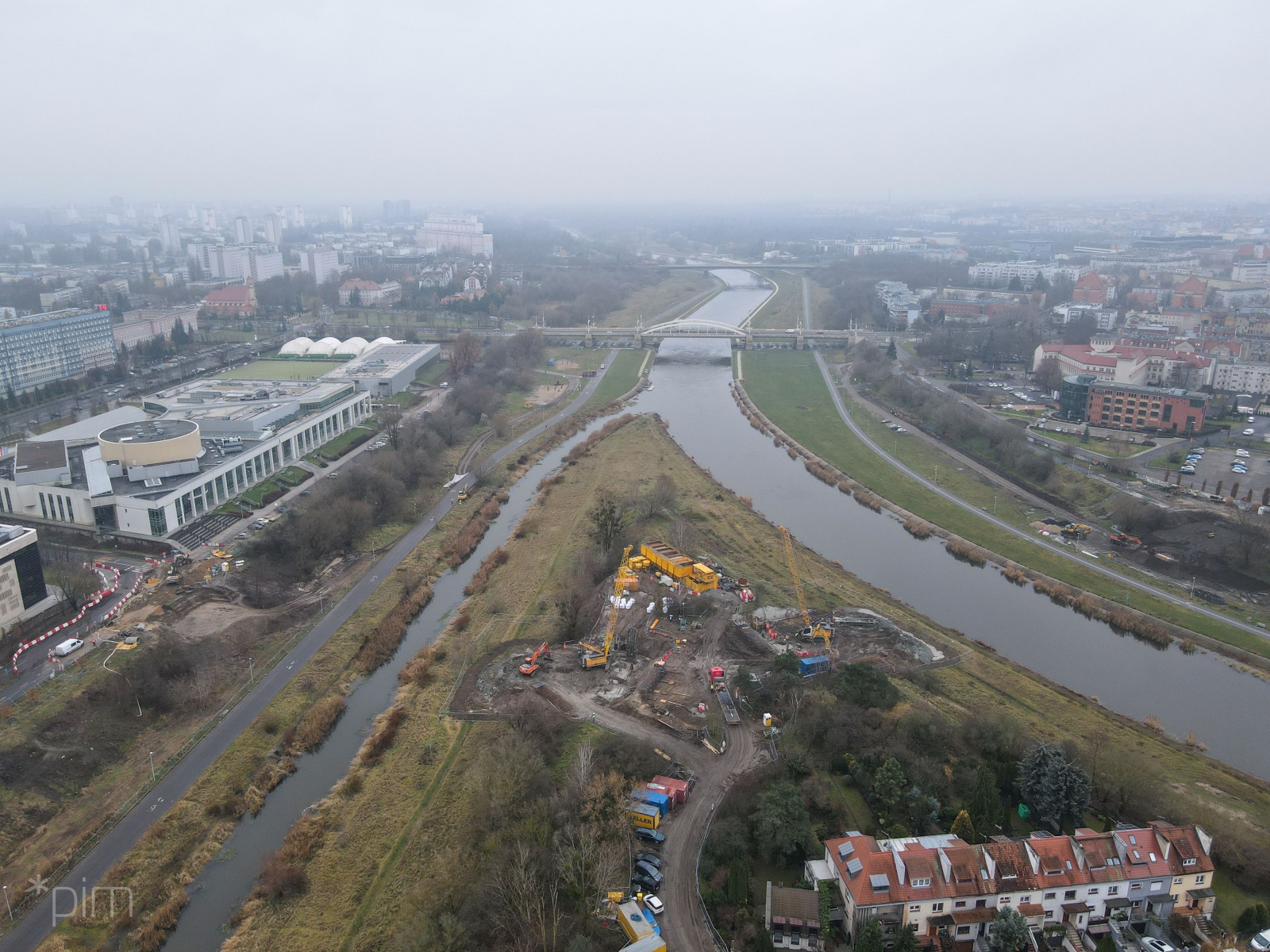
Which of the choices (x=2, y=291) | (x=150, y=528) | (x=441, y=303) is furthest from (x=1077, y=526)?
(x=2, y=291)

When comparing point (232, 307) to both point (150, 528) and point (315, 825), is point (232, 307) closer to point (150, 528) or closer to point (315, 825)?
point (150, 528)

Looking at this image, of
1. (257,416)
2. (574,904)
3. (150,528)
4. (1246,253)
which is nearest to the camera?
(574,904)

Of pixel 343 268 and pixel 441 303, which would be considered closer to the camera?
pixel 441 303

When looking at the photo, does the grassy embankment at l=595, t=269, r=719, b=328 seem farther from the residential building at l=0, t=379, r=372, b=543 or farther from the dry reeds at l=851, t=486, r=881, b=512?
the dry reeds at l=851, t=486, r=881, b=512

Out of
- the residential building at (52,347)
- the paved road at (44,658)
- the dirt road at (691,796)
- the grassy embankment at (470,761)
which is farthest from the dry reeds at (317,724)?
the residential building at (52,347)

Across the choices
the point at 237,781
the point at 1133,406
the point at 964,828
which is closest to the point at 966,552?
the point at 964,828

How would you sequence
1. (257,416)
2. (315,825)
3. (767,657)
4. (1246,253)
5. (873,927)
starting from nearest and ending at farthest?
(873,927), (315,825), (767,657), (257,416), (1246,253)

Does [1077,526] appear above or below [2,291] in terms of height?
below
